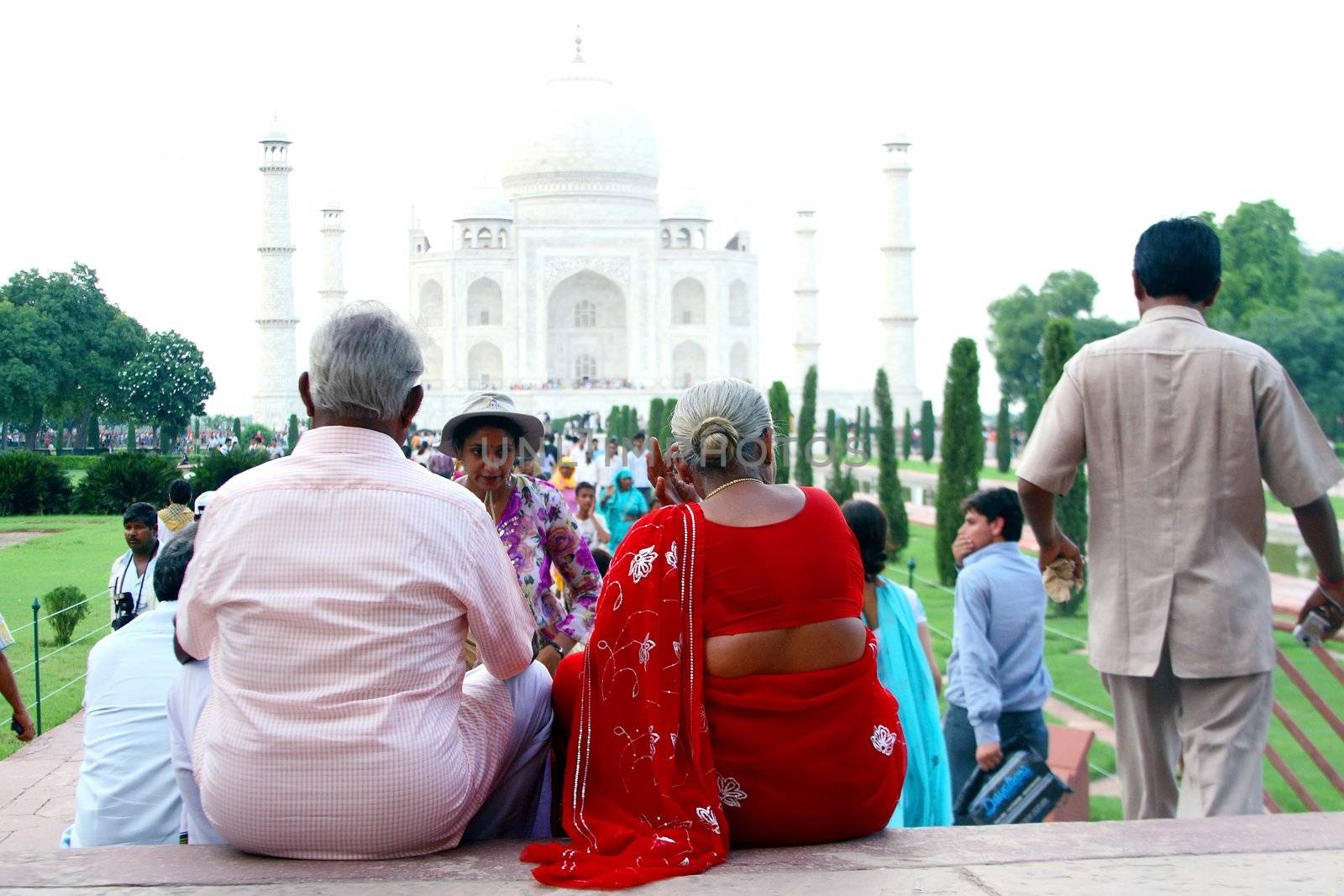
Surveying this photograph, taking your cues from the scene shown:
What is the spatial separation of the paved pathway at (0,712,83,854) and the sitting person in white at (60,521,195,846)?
0.93 metres

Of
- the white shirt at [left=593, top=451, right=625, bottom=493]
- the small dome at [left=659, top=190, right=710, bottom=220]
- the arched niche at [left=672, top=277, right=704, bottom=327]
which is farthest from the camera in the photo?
the small dome at [left=659, top=190, right=710, bottom=220]

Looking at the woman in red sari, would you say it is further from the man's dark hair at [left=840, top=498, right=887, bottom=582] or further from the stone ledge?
the man's dark hair at [left=840, top=498, right=887, bottom=582]

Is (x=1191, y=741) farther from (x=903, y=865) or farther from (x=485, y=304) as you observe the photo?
(x=485, y=304)

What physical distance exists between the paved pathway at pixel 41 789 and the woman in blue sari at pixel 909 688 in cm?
191

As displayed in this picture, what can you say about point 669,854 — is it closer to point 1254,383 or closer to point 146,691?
point 146,691

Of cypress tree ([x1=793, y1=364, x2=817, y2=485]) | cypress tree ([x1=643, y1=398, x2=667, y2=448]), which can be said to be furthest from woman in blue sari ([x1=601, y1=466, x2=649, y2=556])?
cypress tree ([x1=643, y1=398, x2=667, y2=448])

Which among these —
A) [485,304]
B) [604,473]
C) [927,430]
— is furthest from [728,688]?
[485,304]

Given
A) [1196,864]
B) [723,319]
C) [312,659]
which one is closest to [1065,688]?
[1196,864]

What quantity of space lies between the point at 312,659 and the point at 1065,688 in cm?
445

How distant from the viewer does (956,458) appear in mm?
9383

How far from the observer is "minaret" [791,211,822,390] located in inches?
1209

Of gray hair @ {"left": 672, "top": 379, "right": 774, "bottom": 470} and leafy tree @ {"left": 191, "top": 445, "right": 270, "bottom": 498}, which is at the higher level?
gray hair @ {"left": 672, "top": 379, "right": 774, "bottom": 470}

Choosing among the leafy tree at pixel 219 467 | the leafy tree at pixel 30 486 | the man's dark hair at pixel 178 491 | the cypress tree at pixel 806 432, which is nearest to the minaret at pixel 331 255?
the cypress tree at pixel 806 432

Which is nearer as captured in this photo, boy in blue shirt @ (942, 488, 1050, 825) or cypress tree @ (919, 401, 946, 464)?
boy in blue shirt @ (942, 488, 1050, 825)
